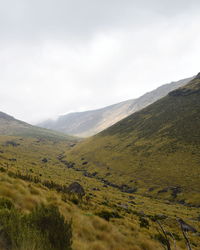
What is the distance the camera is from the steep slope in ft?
161

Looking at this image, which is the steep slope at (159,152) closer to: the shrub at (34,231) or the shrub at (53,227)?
the shrub at (53,227)

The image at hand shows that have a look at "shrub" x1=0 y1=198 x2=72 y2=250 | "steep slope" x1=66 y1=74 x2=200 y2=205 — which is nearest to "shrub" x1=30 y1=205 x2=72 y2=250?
"shrub" x1=0 y1=198 x2=72 y2=250

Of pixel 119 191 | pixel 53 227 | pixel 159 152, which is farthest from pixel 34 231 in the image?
pixel 159 152

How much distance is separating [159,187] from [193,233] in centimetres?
3145

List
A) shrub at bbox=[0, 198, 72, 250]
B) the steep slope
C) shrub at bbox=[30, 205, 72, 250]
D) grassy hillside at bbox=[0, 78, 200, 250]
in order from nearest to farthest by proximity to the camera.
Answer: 1. shrub at bbox=[0, 198, 72, 250]
2. shrub at bbox=[30, 205, 72, 250]
3. grassy hillside at bbox=[0, 78, 200, 250]
4. the steep slope

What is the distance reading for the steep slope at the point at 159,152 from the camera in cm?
4916

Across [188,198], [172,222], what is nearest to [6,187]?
[172,222]

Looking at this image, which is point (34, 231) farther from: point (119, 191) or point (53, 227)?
point (119, 191)

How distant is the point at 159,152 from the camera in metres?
69.6

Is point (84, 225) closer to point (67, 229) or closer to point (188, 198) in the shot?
point (67, 229)

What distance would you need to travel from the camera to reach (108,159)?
81.4 meters

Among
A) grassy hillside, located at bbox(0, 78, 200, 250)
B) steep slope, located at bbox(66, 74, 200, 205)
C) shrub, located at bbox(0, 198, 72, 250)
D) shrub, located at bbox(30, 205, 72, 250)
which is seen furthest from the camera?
steep slope, located at bbox(66, 74, 200, 205)

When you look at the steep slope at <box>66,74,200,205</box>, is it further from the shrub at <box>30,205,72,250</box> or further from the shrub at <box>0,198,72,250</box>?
the shrub at <box>0,198,72,250</box>

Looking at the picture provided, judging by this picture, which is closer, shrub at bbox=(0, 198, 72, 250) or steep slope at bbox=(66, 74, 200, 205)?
shrub at bbox=(0, 198, 72, 250)
